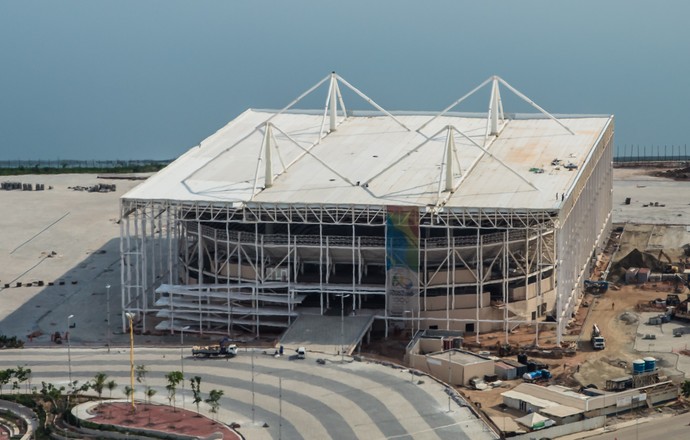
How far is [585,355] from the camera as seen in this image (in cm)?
13600

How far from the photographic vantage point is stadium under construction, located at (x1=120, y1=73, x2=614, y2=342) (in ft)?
463

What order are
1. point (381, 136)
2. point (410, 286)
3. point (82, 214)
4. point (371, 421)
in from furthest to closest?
point (82, 214) → point (381, 136) → point (410, 286) → point (371, 421)

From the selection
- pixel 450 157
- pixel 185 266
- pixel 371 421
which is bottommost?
pixel 371 421

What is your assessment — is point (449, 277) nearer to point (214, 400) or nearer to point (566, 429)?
point (566, 429)

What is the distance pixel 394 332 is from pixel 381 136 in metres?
33.5

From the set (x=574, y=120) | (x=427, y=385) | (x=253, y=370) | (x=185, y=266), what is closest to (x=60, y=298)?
(x=185, y=266)

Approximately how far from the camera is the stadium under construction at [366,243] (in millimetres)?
141000

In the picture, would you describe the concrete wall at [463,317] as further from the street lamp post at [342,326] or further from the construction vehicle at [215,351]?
the construction vehicle at [215,351]

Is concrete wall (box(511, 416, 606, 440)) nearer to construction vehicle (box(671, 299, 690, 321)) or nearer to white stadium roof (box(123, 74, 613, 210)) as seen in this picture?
white stadium roof (box(123, 74, 613, 210))

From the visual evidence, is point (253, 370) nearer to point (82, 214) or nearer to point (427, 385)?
point (427, 385)

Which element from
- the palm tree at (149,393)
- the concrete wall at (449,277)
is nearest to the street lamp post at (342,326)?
the concrete wall at (449,277)

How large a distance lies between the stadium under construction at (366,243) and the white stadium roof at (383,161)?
1.00 feet

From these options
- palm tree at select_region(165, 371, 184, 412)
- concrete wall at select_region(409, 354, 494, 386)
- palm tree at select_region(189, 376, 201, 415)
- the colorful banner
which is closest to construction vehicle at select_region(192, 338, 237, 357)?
palm tree at select_region(189, 376, 201, 415)

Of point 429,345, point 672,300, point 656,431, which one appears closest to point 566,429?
point 656,431
